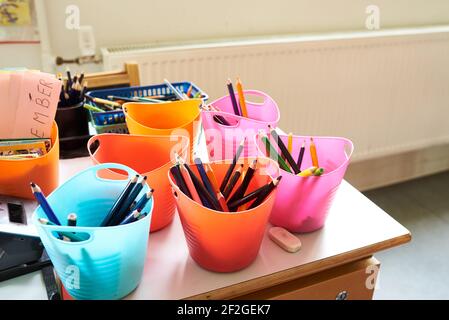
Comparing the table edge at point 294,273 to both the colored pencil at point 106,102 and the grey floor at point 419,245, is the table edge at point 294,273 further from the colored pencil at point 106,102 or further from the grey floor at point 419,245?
the grey floor at point 419,245

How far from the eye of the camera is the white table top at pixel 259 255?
598 mm

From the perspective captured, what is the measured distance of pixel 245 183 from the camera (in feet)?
2.11

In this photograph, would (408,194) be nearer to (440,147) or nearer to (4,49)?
(440,147)

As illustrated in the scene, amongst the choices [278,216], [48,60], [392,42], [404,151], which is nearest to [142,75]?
[48,60]

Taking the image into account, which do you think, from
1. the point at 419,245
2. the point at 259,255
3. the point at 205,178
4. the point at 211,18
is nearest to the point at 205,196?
the point at 205,178

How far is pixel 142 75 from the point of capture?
4.86 ft

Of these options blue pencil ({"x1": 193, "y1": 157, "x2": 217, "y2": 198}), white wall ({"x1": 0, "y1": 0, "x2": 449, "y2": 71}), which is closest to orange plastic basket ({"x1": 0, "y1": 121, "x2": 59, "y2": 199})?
blue pencil ({"x1": 193, "y1": 157, "x2": 217, "y2": 198})

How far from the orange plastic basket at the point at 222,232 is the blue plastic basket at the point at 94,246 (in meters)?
0.06

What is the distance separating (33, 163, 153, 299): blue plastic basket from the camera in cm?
51

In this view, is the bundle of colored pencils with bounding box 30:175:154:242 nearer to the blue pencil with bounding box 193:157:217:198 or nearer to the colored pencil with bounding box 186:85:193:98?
the blue pencil with bounding box 193:157:217:198

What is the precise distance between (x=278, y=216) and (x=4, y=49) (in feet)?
3.85

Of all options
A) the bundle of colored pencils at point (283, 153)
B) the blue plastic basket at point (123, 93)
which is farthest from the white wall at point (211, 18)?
the bundle of colored pencils at point (283, 153)

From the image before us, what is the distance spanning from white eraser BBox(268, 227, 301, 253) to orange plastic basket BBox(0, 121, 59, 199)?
1.34 feet

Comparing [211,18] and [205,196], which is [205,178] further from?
[211,18]
